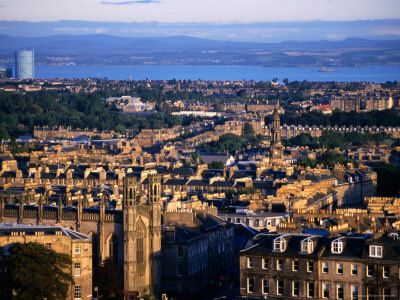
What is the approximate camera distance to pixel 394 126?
150 meters

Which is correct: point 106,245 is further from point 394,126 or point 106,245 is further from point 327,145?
point 394,126

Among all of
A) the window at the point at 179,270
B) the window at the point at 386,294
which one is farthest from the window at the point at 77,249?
the window at the point at 386,294

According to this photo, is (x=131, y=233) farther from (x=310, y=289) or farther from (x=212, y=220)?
(x=310, y=289)

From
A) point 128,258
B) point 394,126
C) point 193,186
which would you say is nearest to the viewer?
point 128,258

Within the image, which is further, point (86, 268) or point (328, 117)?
point (328, 117)

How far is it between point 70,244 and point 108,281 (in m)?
2.83

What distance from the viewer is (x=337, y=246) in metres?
41.0

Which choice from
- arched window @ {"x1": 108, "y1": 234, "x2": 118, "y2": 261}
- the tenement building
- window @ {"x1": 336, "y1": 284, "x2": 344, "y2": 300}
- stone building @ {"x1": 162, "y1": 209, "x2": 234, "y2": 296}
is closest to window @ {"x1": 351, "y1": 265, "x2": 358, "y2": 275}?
the tenement building

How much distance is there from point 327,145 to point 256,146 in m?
9.02

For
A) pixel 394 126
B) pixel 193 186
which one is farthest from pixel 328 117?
pixel 193 186

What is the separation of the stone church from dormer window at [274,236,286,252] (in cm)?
617

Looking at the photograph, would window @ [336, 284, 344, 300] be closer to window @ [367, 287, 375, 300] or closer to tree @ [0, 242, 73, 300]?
window @ [367, 287, 375, 300]

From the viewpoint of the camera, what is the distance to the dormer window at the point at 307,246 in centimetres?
4119

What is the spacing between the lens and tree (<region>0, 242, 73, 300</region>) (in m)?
40.8
